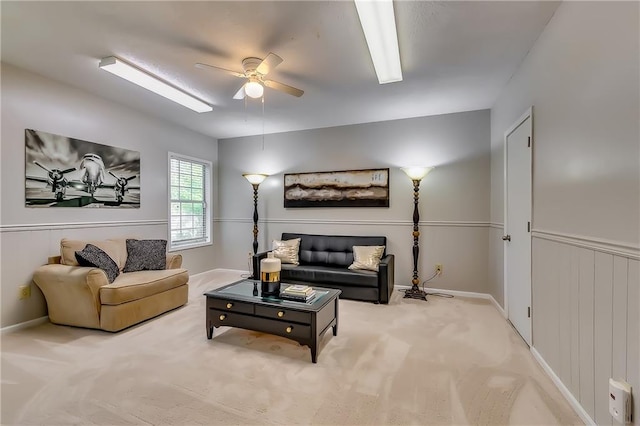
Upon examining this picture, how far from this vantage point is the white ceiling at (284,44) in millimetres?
1985

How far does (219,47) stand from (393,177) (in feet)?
9.57

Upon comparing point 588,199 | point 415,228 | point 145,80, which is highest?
point 145,80

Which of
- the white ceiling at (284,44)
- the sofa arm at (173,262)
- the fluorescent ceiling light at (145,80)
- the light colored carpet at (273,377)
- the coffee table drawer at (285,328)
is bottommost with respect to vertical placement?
the light colored carpet at (273,377)

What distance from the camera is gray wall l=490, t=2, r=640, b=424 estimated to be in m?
1.31

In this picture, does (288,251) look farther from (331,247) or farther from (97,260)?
(97,260)

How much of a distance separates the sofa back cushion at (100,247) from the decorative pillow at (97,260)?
111 millimetres

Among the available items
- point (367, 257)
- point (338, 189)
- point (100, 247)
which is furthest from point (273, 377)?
point (338, 189)

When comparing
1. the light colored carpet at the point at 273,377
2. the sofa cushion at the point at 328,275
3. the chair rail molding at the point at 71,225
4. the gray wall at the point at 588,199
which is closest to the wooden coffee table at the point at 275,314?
the light colored carpet at the point at 273,377

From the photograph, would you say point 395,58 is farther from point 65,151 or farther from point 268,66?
point 65,151

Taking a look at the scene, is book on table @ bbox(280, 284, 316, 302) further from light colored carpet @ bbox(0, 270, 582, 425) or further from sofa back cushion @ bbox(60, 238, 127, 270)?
sofa back cushion @ bbox(60, 238, 127, 270)

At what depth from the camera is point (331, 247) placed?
14.5 ft

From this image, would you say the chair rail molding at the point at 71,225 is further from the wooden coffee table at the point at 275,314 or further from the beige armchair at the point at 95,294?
the wooden coffee table at the point at 275,314

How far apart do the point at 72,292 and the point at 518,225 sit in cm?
439

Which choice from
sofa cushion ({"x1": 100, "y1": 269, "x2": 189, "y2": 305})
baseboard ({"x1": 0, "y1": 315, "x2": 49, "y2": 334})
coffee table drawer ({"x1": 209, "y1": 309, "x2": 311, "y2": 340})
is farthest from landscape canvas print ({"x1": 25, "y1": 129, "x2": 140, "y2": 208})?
coffee table drawer ({"x1": 209, "y1": 309, "x2": 311, "y2": 340})
